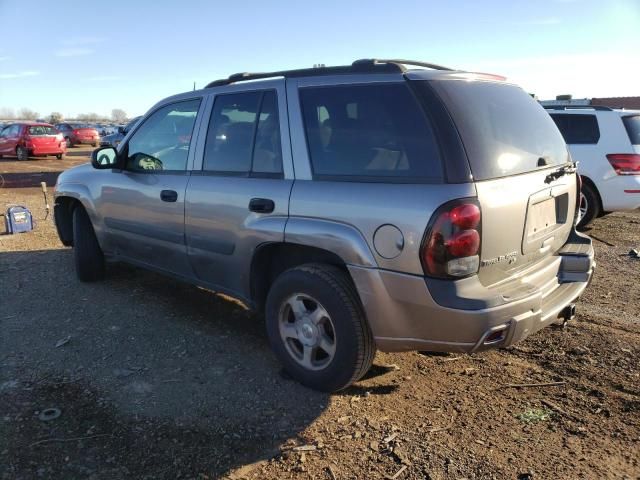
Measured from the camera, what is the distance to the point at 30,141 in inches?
830

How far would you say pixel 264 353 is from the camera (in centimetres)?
391

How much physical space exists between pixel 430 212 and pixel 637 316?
291 cm

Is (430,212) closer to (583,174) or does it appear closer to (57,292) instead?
(57,292)

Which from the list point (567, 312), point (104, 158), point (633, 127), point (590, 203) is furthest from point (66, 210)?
point (633, 127)

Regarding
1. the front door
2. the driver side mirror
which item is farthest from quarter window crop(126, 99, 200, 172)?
the driver side mirror

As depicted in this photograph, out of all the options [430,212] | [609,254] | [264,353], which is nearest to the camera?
[430,212]

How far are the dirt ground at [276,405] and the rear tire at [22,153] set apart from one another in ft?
64.5

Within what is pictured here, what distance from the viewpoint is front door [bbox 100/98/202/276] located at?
4.13 metres

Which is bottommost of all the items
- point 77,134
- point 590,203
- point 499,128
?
point 590,203

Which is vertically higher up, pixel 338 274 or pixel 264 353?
pixel 338 274

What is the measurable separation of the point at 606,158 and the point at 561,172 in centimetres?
513

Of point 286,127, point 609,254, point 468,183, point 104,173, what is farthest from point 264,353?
point 609,254

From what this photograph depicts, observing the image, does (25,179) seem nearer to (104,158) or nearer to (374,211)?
(104,158)

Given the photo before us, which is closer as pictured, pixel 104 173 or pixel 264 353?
pixel 264 353
